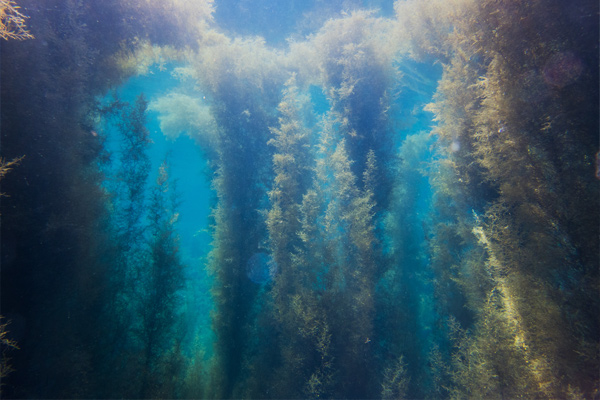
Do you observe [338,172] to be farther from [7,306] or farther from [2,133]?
[7,306]

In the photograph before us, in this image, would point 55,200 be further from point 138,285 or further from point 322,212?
point 322,212

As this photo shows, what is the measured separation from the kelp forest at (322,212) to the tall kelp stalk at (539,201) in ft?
0.08

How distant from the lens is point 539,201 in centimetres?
307

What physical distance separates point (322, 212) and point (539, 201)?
434 centimetres

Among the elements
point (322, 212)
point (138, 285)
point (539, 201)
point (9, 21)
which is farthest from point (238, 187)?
point (539, 201)

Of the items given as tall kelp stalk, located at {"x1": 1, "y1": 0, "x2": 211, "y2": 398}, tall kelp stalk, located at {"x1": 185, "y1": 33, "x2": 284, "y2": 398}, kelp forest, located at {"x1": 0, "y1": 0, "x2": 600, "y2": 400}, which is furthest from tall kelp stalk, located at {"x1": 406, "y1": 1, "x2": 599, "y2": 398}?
tall kelp stalk, located at {"x1": 1, "y1": 0, "x2": 211, "y2": 398}

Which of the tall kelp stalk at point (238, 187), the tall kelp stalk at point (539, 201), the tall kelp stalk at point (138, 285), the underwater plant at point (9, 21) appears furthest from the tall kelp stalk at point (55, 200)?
the tall kelp stalk at point (539, 201)

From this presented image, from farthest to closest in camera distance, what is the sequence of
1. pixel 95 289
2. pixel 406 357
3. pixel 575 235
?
pixel 406 357, pixel 95 289, pixel 575 235

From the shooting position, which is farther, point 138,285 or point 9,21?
point 138,285

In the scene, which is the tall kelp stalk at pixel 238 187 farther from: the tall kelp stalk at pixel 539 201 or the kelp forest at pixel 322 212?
the tall kelp stalk at pixel 539 201

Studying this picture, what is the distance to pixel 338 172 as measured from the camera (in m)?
6.43

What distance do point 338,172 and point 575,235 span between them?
4431mm

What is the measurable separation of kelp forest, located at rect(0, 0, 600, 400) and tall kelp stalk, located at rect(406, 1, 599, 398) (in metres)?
0.02

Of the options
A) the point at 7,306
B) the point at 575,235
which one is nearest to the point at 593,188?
the point at 575,235
